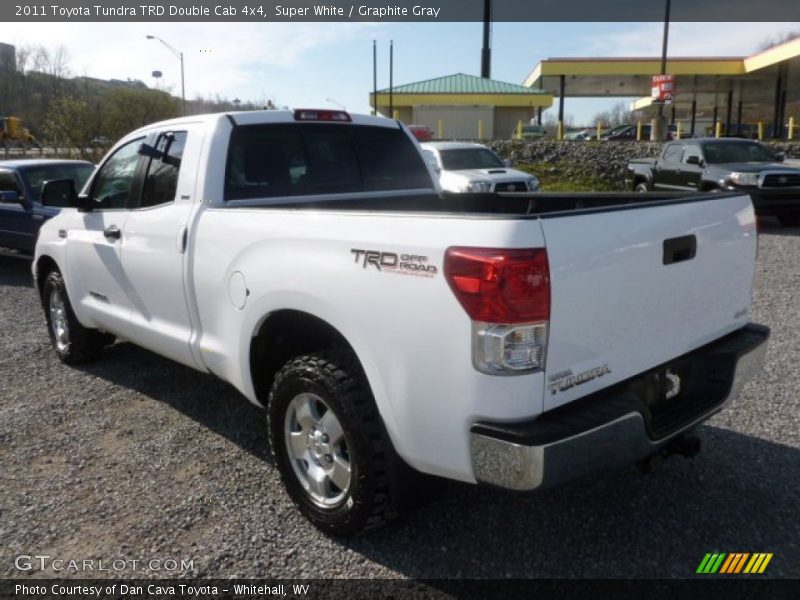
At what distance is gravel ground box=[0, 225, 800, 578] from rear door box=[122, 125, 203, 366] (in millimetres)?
637

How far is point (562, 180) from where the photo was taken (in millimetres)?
22734

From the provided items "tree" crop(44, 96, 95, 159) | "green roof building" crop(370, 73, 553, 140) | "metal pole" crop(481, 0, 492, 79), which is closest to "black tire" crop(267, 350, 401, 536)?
"tree" crop(44, 96, 95, 159)

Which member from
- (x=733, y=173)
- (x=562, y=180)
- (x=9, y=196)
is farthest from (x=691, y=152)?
(x=9, y=196)

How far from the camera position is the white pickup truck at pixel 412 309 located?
2.32 metres

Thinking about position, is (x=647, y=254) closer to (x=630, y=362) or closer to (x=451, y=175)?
(x=630, y=362)

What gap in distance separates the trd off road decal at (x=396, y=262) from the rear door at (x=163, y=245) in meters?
1.52

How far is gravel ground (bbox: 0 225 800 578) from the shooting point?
2939mm

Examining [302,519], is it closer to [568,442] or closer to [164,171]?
[568,442]

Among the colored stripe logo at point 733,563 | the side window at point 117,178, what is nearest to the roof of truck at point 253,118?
the side window at point 117,178

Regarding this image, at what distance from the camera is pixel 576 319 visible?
7.87ft

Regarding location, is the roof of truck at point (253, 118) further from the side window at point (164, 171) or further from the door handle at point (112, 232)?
the door handle at point (112, 232)

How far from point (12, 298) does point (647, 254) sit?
28.2 feet

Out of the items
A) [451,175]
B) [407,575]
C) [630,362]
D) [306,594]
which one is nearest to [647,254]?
[630,362]

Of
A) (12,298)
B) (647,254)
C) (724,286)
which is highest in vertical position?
(647,254)
